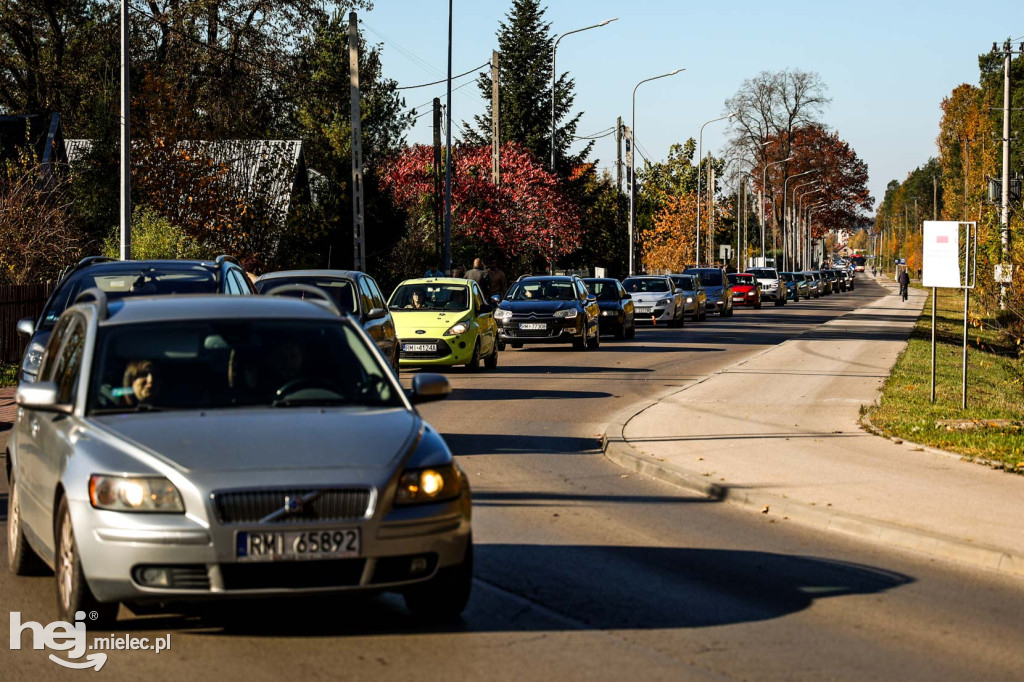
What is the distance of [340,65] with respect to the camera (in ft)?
282

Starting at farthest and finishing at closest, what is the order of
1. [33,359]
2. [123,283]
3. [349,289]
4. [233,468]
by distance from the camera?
[349,289] < [123,283] < [33,359] < [233,468]

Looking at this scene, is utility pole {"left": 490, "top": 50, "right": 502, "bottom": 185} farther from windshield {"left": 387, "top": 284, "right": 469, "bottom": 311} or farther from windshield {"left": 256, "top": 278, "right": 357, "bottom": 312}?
windshield {"left": 256, "top": 278, "right": 357, "bottom": 312}

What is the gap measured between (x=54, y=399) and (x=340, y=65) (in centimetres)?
8129

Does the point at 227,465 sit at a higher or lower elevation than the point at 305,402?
lower

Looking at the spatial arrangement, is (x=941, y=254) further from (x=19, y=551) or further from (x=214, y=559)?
(x=214, y=559)

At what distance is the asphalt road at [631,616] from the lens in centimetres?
602

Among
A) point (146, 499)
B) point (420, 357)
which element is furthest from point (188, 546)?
Result: point (420, 357)

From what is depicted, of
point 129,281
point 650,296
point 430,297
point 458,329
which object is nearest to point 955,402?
point 458,329

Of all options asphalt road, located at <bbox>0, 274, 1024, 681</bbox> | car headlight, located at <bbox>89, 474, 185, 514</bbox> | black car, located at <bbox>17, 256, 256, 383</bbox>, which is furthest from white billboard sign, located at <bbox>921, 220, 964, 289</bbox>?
car headlight, located at <bbox>89, 474, 185, 514</bbox>

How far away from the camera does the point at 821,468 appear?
12.2 m

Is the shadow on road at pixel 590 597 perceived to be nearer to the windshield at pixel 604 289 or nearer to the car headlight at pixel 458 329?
the car headlight at pixel 458 329

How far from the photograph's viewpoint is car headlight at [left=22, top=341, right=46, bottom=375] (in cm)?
1360

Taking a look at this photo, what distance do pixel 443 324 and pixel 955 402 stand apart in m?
9.04

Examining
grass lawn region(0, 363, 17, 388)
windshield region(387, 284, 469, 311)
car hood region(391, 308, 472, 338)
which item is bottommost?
grass lawn region(0, 363, 17, 388)
